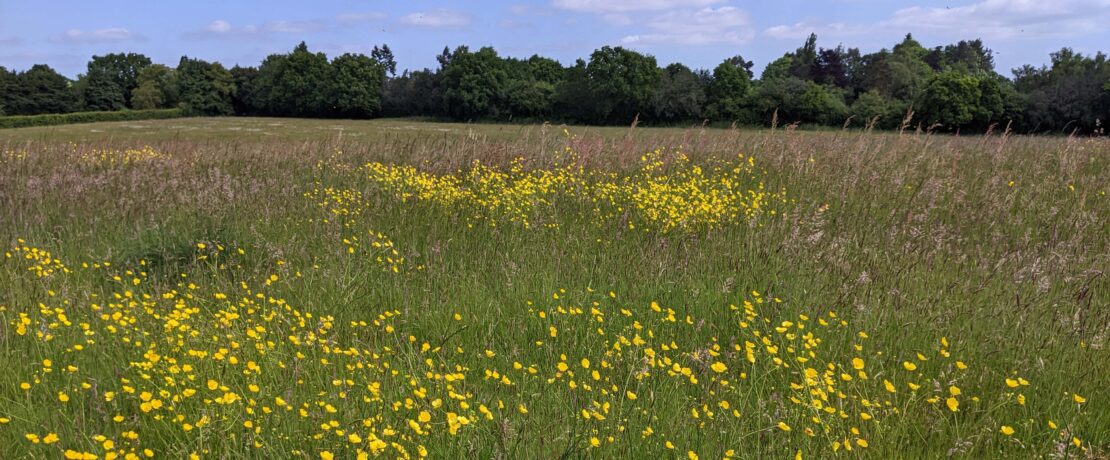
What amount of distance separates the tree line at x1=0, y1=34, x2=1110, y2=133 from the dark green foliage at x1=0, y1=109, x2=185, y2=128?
24.7ft

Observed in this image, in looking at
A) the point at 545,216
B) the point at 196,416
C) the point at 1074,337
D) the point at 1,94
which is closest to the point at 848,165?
the point at 545,216

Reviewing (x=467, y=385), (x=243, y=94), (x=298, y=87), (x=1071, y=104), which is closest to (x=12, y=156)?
(x=467, y=385)

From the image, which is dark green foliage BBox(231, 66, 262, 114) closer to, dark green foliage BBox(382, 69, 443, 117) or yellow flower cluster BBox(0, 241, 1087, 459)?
dark green foliage BBox(382, 69, 443, 117)

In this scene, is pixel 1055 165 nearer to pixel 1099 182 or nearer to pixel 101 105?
pixel 1099 182

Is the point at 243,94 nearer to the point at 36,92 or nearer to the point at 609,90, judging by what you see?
the point at 36,92

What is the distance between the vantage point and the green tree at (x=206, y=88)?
8706 cm

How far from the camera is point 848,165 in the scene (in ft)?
24.1

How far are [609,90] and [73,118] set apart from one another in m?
56.0

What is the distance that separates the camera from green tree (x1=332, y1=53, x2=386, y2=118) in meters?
84.7

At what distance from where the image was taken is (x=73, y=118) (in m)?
66.2

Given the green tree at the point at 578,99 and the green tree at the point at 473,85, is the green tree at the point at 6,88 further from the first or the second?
the green tree at the point at 578,99

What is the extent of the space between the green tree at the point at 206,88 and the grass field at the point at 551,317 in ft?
300

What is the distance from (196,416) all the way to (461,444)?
103 centimetres

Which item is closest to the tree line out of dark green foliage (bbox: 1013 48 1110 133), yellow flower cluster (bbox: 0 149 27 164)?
dark green foliage (bbox: 1013 48 1110 133)
